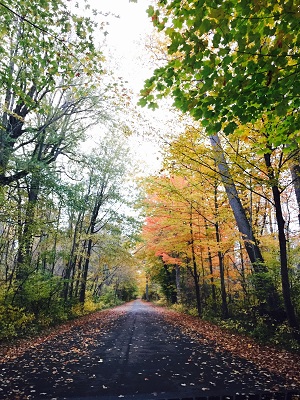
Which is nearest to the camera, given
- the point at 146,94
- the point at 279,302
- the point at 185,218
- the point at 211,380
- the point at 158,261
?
the point at 146,94

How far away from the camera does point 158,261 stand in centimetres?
2686

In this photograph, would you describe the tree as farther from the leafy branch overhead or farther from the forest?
the leafy branch overhead

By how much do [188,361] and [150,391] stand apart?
6.92 ft

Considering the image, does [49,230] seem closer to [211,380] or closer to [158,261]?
[211,380]

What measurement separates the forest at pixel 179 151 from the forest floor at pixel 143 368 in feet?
5.54

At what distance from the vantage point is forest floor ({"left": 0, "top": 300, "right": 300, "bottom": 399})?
169 inches

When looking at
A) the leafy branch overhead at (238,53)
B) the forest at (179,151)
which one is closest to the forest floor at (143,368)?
the forest at (179,151)

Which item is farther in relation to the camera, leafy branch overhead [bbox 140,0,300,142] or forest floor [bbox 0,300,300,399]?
forest floor [bbox 0,300,300,399]

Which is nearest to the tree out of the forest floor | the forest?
the forest

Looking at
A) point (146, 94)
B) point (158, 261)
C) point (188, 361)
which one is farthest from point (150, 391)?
point (158, 261)

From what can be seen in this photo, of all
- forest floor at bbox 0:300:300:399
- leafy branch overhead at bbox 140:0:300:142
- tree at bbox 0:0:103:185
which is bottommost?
forest floor at bbox 0:300:300:399

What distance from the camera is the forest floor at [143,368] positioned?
4297 millimetres

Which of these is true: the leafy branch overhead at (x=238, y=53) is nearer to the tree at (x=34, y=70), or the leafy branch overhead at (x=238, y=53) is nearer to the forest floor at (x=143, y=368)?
the tree at (x=34, y=70)

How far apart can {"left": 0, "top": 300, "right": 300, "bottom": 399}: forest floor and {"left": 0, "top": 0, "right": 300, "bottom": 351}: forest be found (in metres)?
1.69
